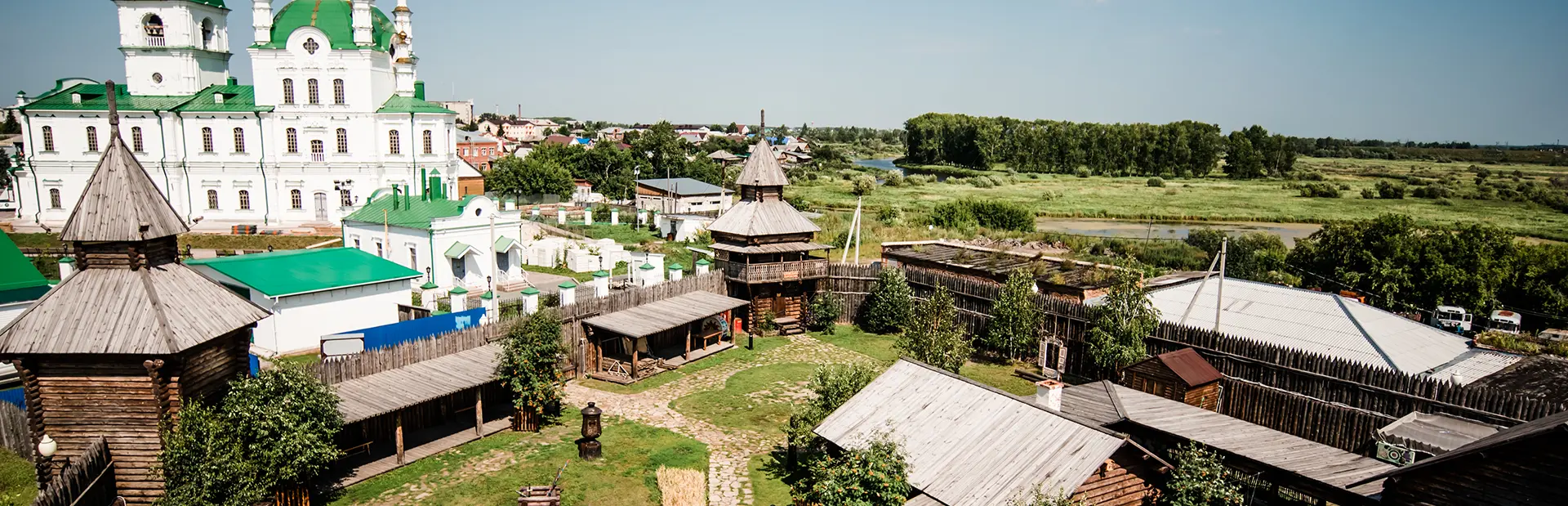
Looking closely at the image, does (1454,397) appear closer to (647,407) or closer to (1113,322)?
(1113,322)

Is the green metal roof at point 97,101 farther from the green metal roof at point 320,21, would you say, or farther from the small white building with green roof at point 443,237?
the small white building with green roof at point 443,237

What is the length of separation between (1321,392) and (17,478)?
23482mm

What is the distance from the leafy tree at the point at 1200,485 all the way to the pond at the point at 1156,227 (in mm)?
50178

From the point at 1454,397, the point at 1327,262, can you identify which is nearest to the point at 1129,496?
the point at 1454,397

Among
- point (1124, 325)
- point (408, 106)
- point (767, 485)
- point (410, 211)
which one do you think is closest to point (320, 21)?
point (408, 106)

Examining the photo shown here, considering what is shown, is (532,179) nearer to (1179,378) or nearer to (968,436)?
(1179,378)

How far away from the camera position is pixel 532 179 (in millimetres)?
64375

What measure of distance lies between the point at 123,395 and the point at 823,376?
1015 cm

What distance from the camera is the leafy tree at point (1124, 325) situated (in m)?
19.1

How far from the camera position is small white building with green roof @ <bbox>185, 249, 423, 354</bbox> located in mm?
21719

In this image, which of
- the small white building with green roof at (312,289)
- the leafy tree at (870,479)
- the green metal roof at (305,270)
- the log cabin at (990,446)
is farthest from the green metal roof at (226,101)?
the leafy tree at (870,479)

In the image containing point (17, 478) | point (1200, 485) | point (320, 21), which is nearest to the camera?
point (1200, 485)

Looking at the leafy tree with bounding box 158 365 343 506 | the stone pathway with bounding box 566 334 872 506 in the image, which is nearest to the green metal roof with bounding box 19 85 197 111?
the stone pathway with bounding box 566 334 872 506

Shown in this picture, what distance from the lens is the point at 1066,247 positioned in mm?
42469
